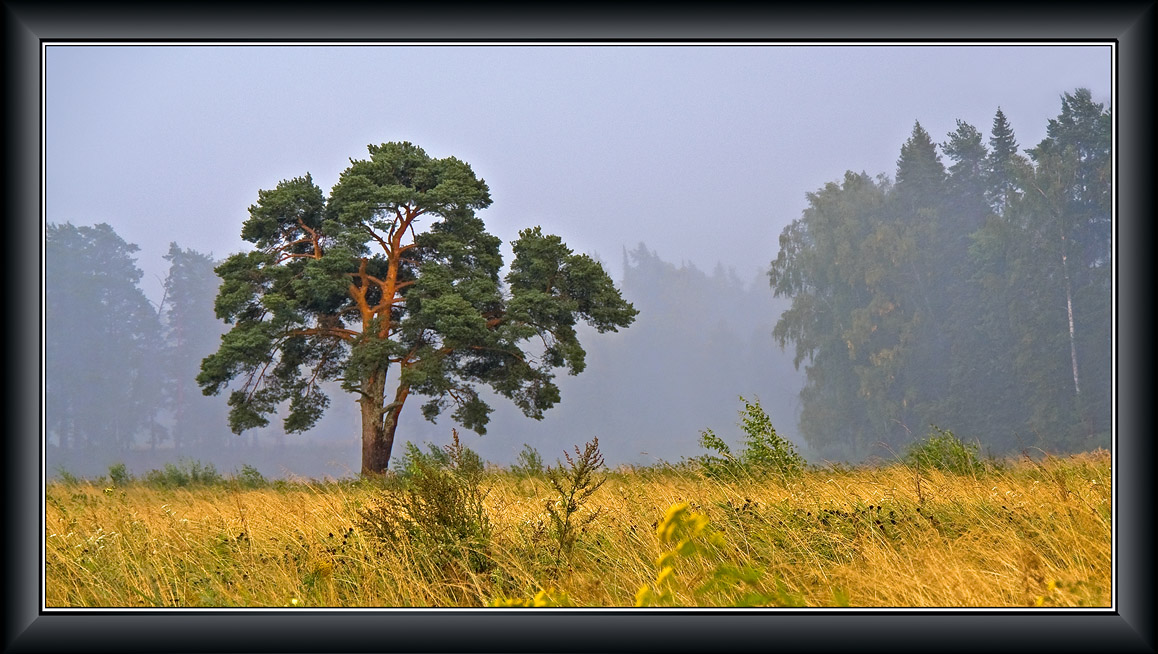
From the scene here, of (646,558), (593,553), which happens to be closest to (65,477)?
(593,553)

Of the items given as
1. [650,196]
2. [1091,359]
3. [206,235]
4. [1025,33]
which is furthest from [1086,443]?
[206,235]

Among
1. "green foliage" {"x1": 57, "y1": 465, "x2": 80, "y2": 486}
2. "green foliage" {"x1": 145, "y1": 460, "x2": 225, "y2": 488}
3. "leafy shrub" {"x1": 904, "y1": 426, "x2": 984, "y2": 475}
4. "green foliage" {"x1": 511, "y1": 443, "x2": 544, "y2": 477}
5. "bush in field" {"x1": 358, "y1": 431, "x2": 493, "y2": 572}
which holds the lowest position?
"green foliage" {"x1": 145, "y1": 460, "x2": 225, "y2": 488}

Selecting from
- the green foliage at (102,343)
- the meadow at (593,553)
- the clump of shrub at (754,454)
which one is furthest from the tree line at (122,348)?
the meadow at (593,553)

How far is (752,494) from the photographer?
7.27 meters

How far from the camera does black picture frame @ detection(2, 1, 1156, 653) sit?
8.57 ft

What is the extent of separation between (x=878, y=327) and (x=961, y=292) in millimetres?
3107

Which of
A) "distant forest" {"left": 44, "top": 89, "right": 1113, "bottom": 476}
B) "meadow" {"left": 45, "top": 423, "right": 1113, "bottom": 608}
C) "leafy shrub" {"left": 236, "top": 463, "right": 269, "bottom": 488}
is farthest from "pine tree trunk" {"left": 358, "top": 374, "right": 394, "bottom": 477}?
"meadow" {"left": 45, "top": 423, "right": 1113, "bottom": 608}

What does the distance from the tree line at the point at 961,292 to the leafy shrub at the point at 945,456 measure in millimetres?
16555

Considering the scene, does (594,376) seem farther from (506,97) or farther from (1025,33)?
(1025,33)

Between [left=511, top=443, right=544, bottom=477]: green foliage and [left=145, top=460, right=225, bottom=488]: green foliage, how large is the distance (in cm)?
578

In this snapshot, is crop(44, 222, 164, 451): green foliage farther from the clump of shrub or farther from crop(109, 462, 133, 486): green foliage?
the clump of shrub

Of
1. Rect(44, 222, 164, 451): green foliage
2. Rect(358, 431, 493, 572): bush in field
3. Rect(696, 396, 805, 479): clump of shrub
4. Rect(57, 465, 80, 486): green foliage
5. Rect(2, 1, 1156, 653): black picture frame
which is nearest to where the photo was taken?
Rect(2, 1, 1156, 653): black picture frame

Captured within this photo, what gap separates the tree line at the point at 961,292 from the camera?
1079 inches

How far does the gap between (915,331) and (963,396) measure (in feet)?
8.53
